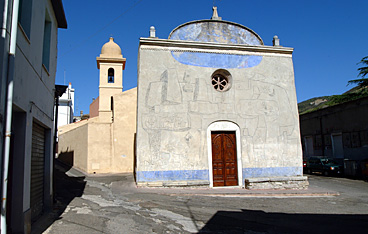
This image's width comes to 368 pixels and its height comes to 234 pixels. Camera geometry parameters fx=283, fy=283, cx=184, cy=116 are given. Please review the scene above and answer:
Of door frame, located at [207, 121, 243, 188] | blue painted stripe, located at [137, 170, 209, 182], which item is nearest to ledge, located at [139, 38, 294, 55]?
door frame, located at [207, 121, 243, 188]

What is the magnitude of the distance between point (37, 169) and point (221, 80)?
8834mm

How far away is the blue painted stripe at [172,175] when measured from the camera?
11.3 m

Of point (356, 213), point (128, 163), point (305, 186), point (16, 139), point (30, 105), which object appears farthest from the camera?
point (128, 163)

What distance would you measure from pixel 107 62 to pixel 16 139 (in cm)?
1558

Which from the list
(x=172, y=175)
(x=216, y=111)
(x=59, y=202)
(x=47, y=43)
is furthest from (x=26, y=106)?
(x=216, y=111)

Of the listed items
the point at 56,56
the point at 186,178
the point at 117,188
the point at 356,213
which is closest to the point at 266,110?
the point at 186,178

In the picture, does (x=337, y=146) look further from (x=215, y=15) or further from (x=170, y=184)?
(x=170, y=184)

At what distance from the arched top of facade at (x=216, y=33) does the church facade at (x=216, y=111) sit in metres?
0.05

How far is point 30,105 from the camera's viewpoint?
5.62 metres

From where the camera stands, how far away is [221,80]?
13266 millimetres

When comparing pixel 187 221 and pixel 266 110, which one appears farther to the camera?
pixel 266 110

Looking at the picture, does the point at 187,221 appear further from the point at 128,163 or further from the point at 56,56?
the point at 128,163

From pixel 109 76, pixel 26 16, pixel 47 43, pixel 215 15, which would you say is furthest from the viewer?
pixel 109 76

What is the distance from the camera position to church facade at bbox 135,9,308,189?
38.4 feet
